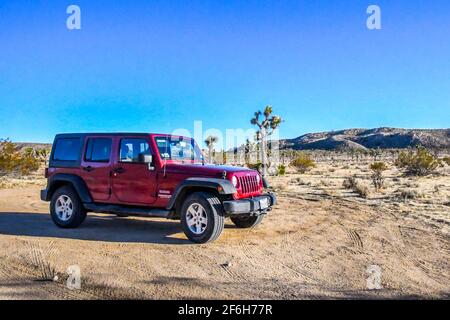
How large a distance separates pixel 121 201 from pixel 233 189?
2.56 m

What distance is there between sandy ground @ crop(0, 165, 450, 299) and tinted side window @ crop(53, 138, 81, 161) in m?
1.62

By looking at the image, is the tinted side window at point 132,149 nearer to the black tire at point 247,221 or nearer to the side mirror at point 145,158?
the side mirror at point 145,158

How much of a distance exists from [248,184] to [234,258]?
189cm

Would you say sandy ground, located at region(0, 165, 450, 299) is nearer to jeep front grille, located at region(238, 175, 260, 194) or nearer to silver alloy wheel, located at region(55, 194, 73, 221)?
silver alloy wheel, located at region(55, 194, 73, 221)

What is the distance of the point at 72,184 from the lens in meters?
8.76

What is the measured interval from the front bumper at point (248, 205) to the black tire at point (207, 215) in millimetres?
192

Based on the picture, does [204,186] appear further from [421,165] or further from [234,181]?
[421,165]

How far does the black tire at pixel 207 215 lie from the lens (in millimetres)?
7020

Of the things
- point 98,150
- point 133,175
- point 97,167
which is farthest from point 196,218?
point 98,150

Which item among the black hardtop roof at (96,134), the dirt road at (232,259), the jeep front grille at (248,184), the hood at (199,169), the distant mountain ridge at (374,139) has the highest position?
the distant mountain ridge at (374,139)

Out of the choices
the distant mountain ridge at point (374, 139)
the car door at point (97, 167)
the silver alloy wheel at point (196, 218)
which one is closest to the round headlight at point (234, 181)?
the silver alloy wheel at point (196, 218)

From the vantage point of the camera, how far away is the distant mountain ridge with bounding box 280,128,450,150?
106 metres

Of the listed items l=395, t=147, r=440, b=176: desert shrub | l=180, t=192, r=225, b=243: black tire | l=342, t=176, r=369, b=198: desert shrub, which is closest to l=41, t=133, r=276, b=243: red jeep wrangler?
l=180, t=192, r=225, b=243: black tire
